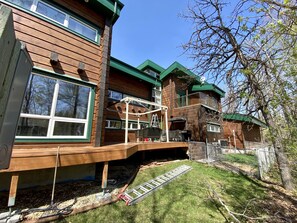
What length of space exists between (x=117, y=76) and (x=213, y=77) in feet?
20.0

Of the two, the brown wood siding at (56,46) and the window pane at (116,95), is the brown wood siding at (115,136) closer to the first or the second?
the window pane at (116,95)

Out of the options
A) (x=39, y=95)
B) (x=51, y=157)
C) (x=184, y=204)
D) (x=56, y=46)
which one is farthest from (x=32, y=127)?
(x=184, y=204)

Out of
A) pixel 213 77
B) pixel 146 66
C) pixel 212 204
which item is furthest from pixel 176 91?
pixel 212 204

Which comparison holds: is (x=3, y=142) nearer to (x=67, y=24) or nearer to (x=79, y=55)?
(x=79, y=55)

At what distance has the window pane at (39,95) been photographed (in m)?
3.94

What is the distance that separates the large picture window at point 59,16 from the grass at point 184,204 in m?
5.47

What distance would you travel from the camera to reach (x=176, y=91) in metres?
13.7

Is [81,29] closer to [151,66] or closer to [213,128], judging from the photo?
[151,66]

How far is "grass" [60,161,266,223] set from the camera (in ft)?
10.6

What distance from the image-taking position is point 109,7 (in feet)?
18.4

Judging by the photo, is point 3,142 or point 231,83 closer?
point 3,142

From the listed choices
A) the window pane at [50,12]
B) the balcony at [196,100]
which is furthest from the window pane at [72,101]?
the balcony at [196,100]

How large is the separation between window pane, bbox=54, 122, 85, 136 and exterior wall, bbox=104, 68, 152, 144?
3.51m

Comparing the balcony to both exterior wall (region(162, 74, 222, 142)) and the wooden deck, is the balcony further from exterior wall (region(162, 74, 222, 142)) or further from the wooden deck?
the wooden deck
